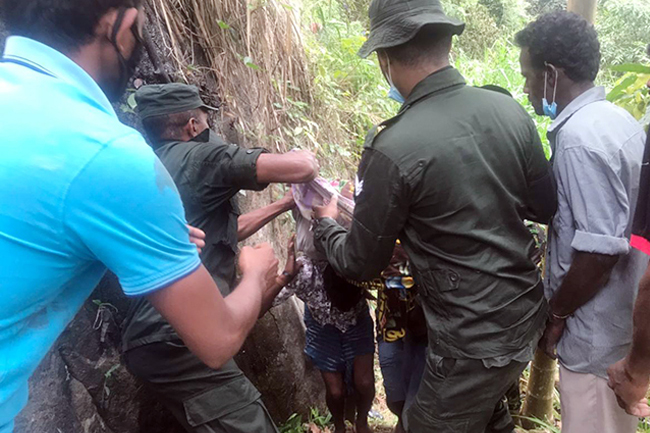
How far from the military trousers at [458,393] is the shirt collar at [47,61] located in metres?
1.56

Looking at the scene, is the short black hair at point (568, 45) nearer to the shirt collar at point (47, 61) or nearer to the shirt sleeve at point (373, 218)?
the shirt sleeve at point (373, 218)

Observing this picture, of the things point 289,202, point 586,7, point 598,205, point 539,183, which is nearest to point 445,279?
point 539,183

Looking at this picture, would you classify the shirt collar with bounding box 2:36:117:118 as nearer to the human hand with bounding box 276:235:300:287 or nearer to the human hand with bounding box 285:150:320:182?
the human hand with bounding box 285:150:320:182

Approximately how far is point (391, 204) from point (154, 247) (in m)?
0.93

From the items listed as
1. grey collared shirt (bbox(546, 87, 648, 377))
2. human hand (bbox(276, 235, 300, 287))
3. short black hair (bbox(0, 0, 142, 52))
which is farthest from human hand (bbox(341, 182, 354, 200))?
short black hair (bbox(0, 0, 142, 52))

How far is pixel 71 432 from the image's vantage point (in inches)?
86.6

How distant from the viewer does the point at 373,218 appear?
1796mm

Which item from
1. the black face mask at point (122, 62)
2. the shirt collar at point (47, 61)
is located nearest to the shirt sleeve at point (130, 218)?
the shirt collar at point (47, 61)

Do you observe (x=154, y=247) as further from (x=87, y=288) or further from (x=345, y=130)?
(x=345, y=130)

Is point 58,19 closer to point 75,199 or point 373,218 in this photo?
point 75,199

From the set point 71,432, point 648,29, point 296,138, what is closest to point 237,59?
point 296,138

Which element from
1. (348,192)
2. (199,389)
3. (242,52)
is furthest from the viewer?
(242,52)

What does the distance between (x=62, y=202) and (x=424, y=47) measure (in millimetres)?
1420

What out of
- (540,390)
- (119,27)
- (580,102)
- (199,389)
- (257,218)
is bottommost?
(540,390)
